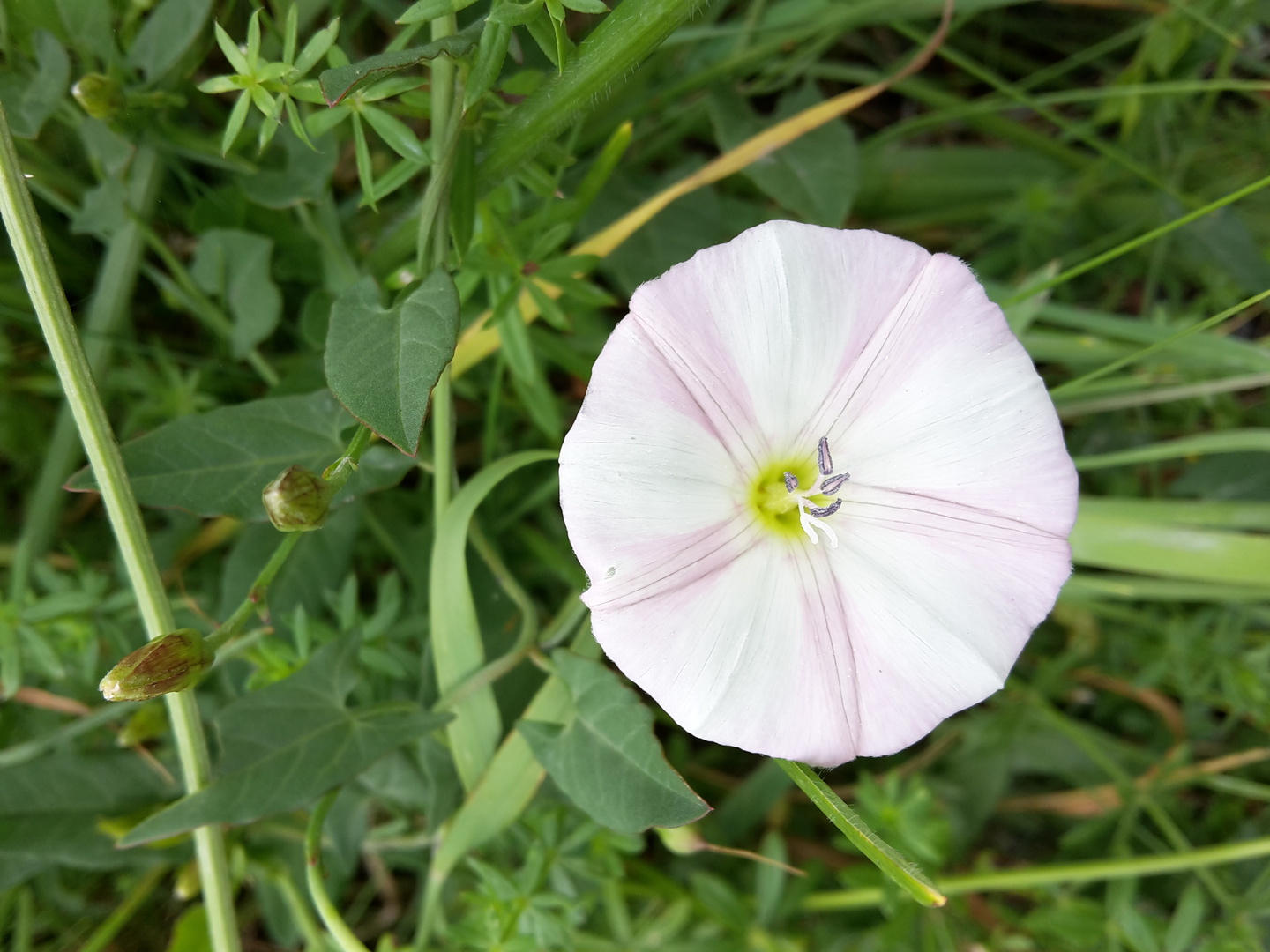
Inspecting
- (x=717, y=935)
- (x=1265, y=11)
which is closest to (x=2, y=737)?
(x=717, y=935)

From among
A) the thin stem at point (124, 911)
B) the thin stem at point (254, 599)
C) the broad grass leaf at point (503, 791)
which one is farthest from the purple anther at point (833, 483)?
the thin stem at point (124, 911)

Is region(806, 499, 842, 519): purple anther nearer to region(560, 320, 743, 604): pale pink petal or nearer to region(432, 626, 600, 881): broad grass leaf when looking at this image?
region(560, 320, 743, 604): pale pink petal

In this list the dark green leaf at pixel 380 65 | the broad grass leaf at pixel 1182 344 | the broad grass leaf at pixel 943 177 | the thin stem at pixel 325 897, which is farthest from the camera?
the broad grass leaf at pixel 943 177

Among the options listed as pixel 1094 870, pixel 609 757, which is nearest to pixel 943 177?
pixel 1094 870

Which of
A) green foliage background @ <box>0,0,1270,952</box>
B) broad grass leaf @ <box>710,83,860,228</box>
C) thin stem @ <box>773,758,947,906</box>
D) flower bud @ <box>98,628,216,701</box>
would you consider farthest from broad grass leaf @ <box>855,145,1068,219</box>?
flower bud @ <box>98,628,216,701</box>

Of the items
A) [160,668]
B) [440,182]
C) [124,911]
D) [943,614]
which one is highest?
[440,182]

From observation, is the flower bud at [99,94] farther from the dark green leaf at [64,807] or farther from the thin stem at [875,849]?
the thin stem at [875,849]

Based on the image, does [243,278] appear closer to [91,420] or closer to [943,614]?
[91,420]
